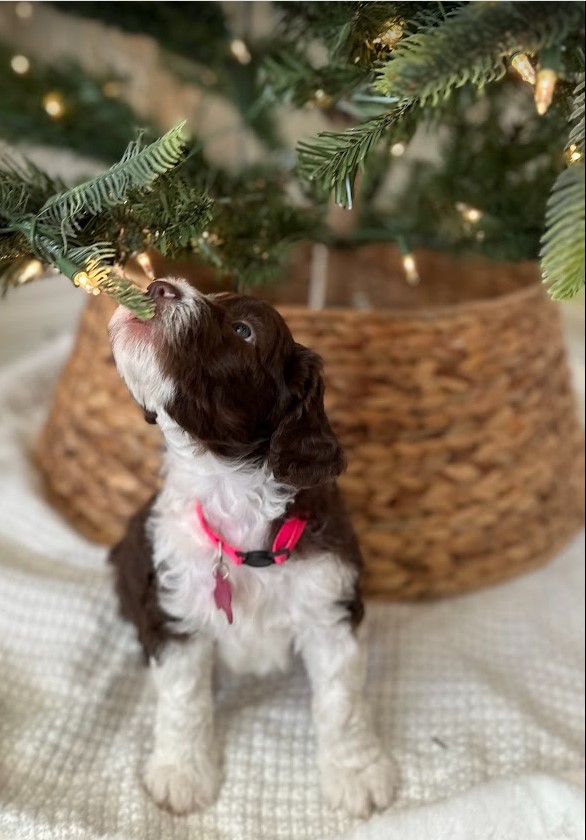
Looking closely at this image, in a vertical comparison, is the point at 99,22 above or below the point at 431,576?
above

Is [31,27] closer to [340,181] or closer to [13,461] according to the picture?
[13,461]

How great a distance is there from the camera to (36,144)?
5.33 feet

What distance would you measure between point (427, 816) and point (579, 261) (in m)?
0.82

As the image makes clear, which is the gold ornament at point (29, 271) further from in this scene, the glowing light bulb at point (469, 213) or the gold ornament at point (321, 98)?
the glowing light bulb at point (469, 213)

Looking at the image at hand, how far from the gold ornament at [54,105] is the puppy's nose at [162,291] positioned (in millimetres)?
889

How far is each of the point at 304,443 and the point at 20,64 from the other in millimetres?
1094

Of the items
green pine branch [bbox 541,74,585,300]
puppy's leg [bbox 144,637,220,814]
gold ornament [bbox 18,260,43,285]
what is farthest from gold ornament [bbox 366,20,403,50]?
puppy's leg [bbox 144,637,220,814]

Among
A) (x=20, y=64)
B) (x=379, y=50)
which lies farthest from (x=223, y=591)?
(x=20, y=64)

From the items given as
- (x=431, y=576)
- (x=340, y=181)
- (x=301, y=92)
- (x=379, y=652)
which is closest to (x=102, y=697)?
(x=379, y=652)

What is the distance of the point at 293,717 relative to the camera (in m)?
1.31

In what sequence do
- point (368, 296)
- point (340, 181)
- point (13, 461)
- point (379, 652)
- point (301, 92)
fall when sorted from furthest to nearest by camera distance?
point (368, 296), point (13, 461), point (379, 652), point (301, 92), point (340, 181)

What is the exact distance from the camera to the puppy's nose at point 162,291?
0.83m

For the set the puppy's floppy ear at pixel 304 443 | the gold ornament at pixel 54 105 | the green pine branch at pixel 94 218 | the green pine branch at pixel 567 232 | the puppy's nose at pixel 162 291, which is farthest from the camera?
the gold ornament at pixel 54 105

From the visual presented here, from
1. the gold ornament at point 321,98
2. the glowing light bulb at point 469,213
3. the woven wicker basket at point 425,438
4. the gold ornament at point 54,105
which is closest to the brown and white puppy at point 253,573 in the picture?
the woven wicker basket at point 425,438
